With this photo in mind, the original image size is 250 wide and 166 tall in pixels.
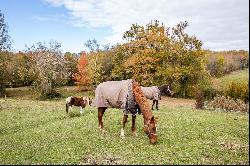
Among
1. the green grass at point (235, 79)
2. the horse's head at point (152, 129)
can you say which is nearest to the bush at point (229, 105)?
the green grass at point (235, 79)

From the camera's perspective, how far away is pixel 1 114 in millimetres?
33969

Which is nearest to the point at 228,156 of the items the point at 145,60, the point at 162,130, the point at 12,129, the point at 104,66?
the point at 162,130

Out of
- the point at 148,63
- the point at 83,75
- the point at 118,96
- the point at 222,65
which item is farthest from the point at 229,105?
the point at 222,65

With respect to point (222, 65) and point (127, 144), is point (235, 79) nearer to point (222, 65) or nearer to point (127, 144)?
point (127, 144)

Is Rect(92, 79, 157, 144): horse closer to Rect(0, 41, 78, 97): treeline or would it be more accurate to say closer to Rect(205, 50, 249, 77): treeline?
Rect(205, 50, 249, 77): treeline

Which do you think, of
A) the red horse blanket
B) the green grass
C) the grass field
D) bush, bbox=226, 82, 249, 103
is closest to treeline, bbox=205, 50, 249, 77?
the green grass

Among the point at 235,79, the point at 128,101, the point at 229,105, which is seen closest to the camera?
the point at 128,101

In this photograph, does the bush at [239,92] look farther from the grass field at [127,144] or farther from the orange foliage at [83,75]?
the orange foliage at [83,75]

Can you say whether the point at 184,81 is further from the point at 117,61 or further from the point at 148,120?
the point at 148,120

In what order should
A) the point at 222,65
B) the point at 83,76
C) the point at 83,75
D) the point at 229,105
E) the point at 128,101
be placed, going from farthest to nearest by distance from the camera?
the point at 222,65 < the point at 83,76 < the point at 83,75 < the point at 229,105 < the point at 128,101

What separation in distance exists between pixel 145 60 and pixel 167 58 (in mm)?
4807

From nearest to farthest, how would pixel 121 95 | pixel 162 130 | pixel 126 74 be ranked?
pixel 121 95 → pixel 162 130 → pixel 126 74

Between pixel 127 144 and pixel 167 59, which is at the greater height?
pixel 167 59

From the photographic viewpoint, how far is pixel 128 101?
1941cm
